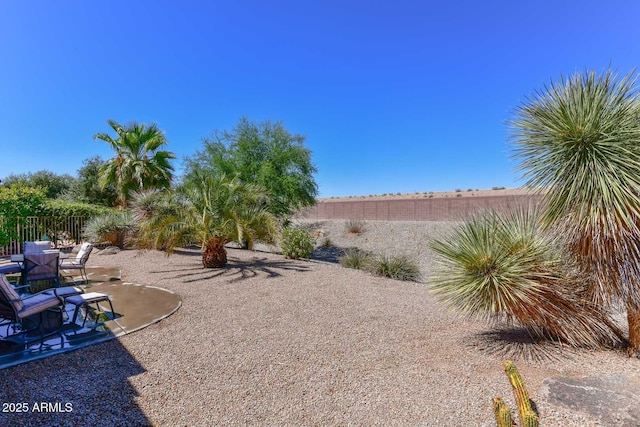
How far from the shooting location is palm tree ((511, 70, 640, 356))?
3799mm

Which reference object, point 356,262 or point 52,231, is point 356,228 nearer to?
point 356,262

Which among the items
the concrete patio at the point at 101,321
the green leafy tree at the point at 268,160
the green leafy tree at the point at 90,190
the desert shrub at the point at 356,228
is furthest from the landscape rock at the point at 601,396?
the green leafy tree at the point at 90,190

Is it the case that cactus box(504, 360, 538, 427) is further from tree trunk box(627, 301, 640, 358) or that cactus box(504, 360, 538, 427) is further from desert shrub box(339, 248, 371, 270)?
desert shrub box(339, 248, 371, 270)

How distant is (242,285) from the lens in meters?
8.35

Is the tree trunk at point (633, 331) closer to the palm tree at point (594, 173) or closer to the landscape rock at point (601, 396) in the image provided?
the palm tree at point (594, 173)

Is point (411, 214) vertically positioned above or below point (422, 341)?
above

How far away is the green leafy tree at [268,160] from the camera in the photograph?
61.1 feet

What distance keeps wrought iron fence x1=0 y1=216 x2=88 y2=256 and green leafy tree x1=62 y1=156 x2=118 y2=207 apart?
10.5 m

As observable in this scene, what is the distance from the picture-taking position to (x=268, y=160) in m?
19.2

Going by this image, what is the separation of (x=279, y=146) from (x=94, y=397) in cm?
1757

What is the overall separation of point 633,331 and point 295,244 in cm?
1024

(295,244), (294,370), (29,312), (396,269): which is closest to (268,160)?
(295,244)

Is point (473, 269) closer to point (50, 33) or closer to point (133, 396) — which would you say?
point (133, 396)

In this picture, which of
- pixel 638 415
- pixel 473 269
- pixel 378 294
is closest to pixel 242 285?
pixel 378 294
